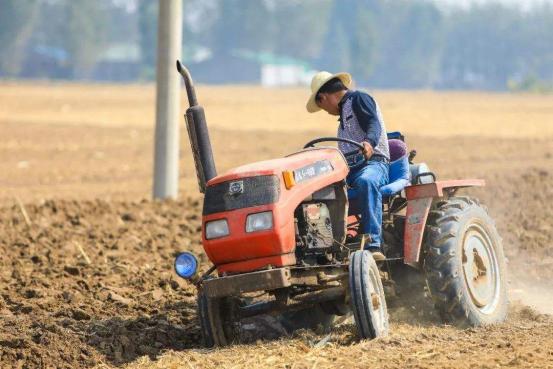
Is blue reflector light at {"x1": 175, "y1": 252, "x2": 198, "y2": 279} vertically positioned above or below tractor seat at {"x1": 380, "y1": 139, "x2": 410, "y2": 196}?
below

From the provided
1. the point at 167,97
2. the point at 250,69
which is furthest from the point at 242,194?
the point at 250,69

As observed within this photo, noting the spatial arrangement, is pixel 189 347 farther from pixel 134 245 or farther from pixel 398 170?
pixel 134 245

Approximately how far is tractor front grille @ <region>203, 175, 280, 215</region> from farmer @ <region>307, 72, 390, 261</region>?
756mm

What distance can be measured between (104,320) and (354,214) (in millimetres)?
1980

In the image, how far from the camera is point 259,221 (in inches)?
276

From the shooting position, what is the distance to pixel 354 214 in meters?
7.82

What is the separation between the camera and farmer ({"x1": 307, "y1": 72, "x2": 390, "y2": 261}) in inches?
296

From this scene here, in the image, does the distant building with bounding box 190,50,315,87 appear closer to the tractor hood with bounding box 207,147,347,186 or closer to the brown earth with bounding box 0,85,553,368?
the brown earth with bounding box 0,85,553,368

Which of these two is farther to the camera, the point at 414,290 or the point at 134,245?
the point at 134,245

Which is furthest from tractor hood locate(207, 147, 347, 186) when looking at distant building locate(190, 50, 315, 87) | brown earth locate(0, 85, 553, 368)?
distant building locate(190, 50, 315, 87)

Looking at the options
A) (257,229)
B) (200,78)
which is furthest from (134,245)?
(200,78)

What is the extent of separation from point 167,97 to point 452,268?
26.3ft

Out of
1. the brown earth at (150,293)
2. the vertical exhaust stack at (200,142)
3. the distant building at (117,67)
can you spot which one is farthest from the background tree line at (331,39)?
the vertical exhaust stack at (200,142)

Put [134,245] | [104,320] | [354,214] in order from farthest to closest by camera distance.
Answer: [134,245] < [104,320] < [354,214]
